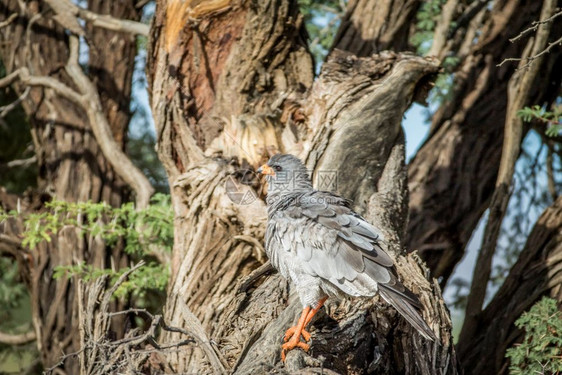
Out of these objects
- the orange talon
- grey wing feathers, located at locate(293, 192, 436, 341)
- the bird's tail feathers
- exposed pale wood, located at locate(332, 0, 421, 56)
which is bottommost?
the orange talon

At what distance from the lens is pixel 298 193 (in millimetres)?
3705

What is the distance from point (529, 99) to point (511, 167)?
3.36 feet

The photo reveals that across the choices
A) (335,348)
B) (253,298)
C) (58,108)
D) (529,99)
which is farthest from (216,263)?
(529,99)

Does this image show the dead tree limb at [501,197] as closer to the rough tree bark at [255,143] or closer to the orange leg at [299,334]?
the rough tree bark at [255,143]

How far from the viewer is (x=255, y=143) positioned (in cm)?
488

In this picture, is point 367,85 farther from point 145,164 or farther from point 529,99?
point 145,164

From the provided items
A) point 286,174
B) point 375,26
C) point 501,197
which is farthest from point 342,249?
point 375,26

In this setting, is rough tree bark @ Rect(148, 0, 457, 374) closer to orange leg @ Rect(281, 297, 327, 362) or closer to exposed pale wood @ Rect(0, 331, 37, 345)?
orange leg @ Rect(281, 297, 327, 362)

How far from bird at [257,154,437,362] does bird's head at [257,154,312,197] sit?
0.27 m

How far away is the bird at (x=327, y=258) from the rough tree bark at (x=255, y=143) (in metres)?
0.32

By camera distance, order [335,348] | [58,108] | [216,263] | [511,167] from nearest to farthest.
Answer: [335,348]
[216,263]
[511,167]
[58,108]

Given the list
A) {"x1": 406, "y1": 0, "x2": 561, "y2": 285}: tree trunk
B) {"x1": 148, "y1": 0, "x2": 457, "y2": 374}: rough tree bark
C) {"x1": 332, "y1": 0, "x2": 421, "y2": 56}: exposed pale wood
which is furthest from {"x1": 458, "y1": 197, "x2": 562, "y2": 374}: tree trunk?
{"x1": 332, "y1": 0, "x2": 421, "y2": 56}: exposed pale wood

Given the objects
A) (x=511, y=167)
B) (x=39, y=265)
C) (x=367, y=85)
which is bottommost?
(x=39, y=265)

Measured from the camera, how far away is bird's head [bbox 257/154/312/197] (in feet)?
12.8
